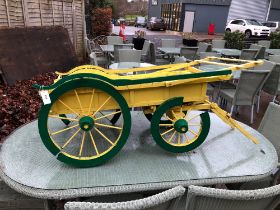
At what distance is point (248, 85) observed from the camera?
3.92m

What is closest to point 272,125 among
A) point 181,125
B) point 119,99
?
point 181,125

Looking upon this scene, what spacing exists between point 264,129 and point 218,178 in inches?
40.6

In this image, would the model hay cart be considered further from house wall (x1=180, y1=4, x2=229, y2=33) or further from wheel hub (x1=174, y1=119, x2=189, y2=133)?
house wall (x1=180, y1=4, x2=229, y2=33)

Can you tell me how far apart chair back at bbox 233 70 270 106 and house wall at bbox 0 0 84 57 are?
4.15m

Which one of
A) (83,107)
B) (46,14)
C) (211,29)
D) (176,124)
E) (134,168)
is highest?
(46,14)

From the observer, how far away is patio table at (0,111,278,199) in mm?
1580

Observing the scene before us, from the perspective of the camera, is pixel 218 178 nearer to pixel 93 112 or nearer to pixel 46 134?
pixel 93 112

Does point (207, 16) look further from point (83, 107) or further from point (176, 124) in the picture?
point (83, 107)

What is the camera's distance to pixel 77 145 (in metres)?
2.00

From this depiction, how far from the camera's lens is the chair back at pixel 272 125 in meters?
2.36

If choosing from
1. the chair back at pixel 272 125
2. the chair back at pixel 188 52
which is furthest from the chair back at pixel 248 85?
the chair back at pixel 188 52

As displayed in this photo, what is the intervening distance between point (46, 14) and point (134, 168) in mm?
5520

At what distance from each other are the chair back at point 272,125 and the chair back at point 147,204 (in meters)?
1.42

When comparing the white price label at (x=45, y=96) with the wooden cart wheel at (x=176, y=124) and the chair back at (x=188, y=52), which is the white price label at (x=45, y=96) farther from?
the chair back at (x=188, y=52)
